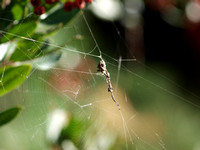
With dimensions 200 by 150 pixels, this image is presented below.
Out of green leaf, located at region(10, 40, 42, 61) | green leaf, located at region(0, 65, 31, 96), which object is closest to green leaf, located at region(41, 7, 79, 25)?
green leaf, located at region(10, 40, 42, 61)

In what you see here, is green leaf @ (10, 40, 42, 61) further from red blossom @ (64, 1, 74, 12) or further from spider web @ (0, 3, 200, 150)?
red blossom @ (64, 1, 74, 12)

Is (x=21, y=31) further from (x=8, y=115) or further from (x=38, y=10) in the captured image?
(x=8, y=115)

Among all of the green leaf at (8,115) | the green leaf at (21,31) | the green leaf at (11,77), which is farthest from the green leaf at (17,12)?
the green leaf at (8,115)

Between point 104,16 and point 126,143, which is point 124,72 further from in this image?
point 126,143

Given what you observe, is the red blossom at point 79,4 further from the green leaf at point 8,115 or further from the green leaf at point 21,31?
the green leaf at point 8,115

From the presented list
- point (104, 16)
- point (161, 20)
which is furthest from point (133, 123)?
point (161, 20)

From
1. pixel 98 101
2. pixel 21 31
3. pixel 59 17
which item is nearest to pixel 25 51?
pixel 21 31
